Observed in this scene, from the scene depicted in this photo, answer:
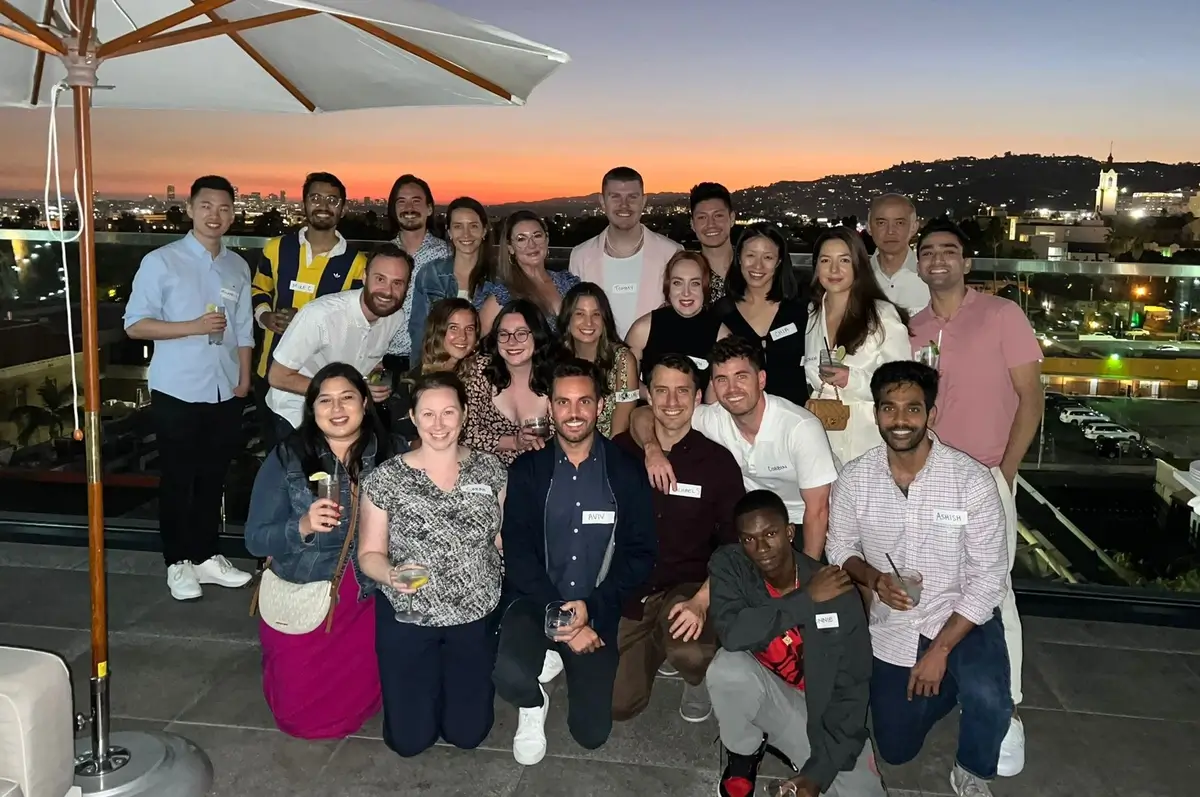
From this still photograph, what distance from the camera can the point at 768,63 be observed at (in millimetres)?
10641

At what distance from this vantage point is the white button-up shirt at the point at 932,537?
276 cm

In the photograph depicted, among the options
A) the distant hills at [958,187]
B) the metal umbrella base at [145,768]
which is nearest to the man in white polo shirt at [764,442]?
the distant hills at [958,187]

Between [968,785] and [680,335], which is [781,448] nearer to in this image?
[680,335]

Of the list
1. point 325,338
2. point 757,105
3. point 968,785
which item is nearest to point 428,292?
point 325,338

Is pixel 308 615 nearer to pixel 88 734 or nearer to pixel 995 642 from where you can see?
pixel 88 734

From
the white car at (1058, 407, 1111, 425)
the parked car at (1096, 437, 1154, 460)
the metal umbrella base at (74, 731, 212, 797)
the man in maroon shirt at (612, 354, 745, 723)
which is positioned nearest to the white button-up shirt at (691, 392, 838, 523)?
the man in maroon shirt at (612, 354, 745, 723)

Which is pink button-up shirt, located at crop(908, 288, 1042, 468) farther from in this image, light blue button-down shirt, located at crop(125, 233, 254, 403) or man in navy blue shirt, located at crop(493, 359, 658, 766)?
light blue button-down shirt, located at crop(125, 233, 254, 403)

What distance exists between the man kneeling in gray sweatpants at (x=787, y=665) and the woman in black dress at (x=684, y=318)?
113 cm

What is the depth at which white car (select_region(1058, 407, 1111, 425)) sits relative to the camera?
4.18 m

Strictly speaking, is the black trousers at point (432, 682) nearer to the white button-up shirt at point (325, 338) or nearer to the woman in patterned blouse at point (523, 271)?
the white button-up shirt at point (325, 338)

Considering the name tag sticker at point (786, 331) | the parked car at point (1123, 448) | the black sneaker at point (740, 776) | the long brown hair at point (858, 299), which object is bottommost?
the black sneaker at point (740, 776)

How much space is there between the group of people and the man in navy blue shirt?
0.4 inches

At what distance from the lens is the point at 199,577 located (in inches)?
169

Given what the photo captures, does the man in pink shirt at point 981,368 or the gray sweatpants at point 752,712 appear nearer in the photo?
the gray sweatpants at point 752,712
